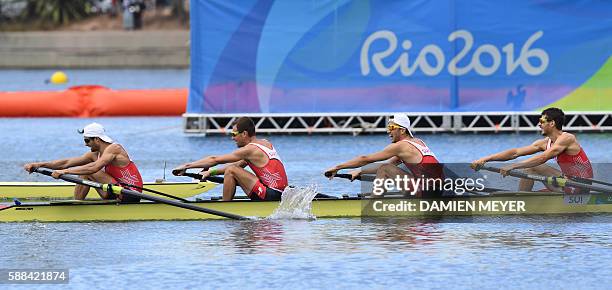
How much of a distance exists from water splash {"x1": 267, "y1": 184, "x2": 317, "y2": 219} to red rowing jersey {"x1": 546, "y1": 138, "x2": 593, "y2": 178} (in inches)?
141

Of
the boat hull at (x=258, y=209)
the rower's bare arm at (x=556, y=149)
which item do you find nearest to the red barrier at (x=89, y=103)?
the boat hull at (x=258, y=209)

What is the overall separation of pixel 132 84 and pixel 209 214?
45040 millimetres

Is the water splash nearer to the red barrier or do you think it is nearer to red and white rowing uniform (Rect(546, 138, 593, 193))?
red and white rowing uniform (Rect(546, 138, 593, 193))

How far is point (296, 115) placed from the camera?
36000 mm

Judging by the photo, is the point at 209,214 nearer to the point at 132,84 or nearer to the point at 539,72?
the point at 539,72

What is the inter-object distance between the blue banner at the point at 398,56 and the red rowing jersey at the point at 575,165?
47.6ft

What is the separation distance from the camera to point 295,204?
2058cm

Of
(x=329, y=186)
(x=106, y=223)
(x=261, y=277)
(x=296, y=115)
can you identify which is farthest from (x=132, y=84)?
(x=261, y=277)

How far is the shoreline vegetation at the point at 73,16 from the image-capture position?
79.1 m

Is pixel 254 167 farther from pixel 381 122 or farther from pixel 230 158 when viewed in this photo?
pixel 381 122

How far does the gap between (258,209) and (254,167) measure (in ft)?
2.20

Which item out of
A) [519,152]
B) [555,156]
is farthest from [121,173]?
[555,156]

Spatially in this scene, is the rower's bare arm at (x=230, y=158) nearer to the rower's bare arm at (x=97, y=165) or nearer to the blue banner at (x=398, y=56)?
the rower's bare arm at (x=97, y=165)

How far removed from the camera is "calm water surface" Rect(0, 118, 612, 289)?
53.9 feet
